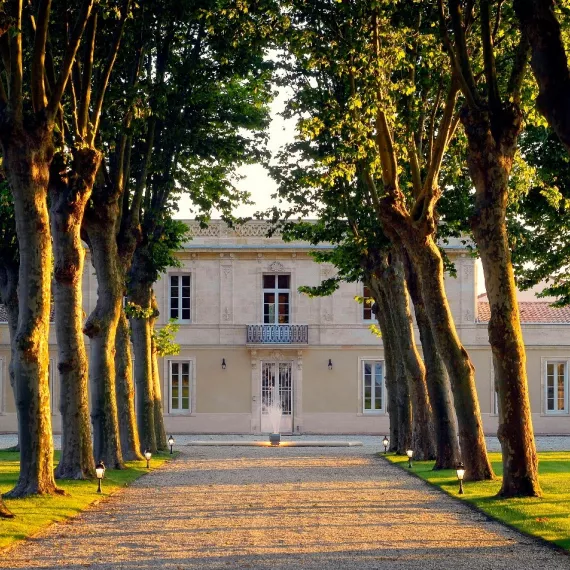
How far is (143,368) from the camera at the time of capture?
90.1ft

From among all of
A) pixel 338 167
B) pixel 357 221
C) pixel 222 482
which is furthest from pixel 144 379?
pixel 338 167

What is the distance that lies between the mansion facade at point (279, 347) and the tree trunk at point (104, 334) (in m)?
22.5

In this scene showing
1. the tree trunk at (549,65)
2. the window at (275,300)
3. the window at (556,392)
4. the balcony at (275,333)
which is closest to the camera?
the tree trunk at (549,65)

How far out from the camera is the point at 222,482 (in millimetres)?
20188

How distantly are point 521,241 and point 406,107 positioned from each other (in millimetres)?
4860

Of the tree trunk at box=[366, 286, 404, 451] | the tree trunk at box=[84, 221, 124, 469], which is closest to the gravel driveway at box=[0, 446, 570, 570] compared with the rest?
the tree trunk at box=[84, 221, 124, 469]

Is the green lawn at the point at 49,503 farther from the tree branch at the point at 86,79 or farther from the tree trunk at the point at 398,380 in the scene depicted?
the tree trunk at the point at 398,380

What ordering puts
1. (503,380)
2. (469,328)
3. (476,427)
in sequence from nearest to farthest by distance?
(503,380)
(476,427)
(469,328)

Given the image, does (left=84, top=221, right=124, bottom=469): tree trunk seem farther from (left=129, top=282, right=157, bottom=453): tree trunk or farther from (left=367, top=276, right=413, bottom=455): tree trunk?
(left=367, top=276, right=413, bottom=455): tree trunk

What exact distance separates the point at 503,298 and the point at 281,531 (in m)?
4.83

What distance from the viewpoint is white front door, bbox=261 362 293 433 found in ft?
143

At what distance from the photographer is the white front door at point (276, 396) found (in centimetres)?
4372

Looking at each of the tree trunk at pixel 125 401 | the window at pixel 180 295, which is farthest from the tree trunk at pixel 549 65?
Result: the window at pixel 180 295

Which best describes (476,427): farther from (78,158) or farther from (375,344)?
(375,344)
